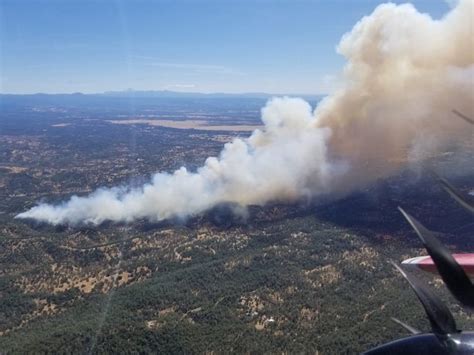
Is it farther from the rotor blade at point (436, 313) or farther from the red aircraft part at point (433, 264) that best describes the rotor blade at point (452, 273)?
the red aircraft part at point (433, 264)

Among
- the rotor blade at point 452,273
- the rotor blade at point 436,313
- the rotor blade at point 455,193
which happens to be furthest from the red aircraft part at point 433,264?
the rotor blade at point 452,273

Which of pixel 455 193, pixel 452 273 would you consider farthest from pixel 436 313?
pixel 455 193

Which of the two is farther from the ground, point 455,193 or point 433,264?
point 455,193

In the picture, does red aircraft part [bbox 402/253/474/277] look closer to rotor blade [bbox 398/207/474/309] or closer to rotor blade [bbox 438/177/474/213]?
rotor blade [bbox 438/177/474/213]

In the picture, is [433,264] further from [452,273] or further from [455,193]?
[452,273]

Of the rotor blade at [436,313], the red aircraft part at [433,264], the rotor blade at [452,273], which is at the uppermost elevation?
the rotor blade at [452,273]

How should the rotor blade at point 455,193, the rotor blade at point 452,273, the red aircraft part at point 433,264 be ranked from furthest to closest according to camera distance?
the red aircraft part at point 433,264 < the rotor blade at point 455,193 < the rotor blade at point 452,273

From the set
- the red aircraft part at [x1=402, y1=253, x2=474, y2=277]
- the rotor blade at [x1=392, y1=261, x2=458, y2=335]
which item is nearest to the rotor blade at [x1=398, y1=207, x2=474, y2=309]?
the rotor blade at [x1=392, y1=261, x2=458, y2=335]

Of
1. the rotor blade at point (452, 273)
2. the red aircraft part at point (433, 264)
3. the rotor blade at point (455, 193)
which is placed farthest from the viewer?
the red aircraft part at point (433, 264)
